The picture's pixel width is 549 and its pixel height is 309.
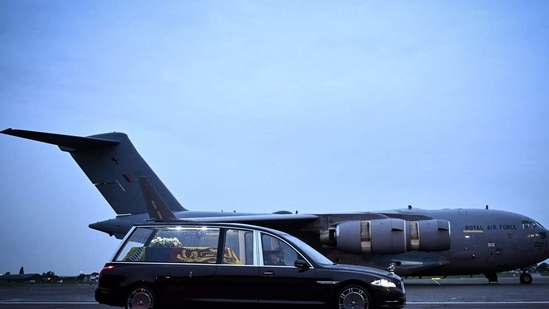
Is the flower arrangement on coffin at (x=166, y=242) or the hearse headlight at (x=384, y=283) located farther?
the flower arrangement on coffin at (x=166, y=242)

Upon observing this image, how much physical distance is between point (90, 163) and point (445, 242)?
14.5 metres

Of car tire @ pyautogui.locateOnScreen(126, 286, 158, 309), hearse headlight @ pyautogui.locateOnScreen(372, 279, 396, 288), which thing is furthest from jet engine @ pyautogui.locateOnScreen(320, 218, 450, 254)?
car tire @ pyautogui.locateOnScreen(126, 286, 158, 309)

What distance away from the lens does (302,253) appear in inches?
343

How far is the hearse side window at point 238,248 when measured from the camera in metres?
8.73

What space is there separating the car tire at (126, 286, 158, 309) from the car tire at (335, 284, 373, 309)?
273 cm

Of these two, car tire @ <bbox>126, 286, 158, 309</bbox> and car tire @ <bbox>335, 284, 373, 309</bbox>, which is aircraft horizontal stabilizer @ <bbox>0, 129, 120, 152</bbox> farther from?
car tire @ <bbox>335, 284, 373, 309</bbox>

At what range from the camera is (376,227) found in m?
20.6

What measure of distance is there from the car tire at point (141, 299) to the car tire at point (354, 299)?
2735mm

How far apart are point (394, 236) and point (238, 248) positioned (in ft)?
41.1

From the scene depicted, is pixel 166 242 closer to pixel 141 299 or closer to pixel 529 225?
pixel 141 299

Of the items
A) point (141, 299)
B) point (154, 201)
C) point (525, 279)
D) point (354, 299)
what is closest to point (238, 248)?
point (141, 299)

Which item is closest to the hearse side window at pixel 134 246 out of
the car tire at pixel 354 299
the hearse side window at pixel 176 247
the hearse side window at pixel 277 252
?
the hearse side window at pixel 176 247

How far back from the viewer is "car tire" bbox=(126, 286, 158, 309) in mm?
8719

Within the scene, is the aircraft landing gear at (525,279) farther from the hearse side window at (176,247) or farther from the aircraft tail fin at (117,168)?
the hearse side window at (176,247)
